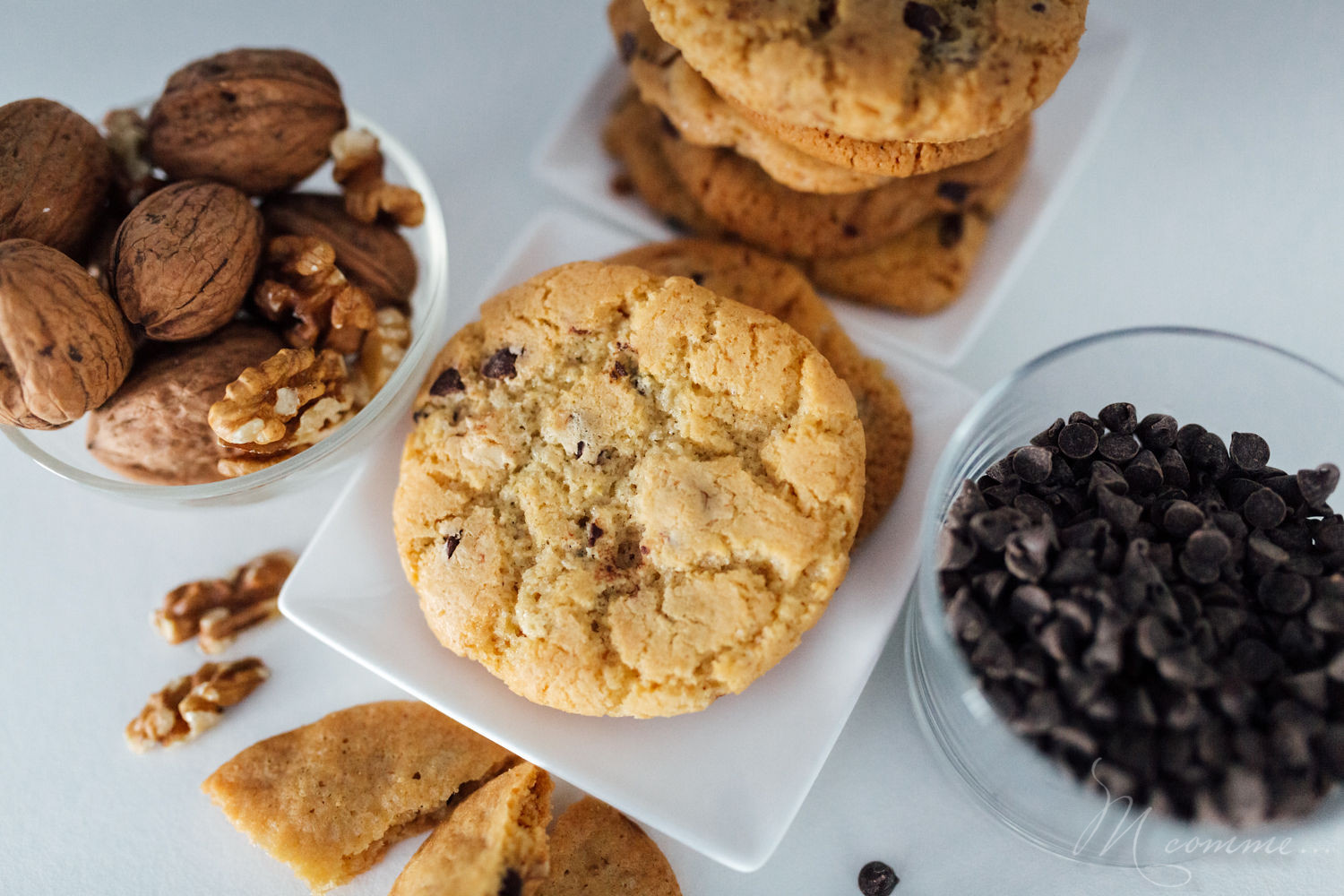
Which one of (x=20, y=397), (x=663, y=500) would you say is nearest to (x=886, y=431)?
(x=663, y=500)

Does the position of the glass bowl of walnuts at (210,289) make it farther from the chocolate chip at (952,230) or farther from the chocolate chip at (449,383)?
the chocolate chip at (952,230)

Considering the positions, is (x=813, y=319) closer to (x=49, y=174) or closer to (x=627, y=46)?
(x=627, y=46)

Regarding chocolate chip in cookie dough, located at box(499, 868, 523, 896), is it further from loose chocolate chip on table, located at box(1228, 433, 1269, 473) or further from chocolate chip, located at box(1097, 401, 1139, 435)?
loose chocolate chip on table, located at box(1228, 433, 1269, 473)

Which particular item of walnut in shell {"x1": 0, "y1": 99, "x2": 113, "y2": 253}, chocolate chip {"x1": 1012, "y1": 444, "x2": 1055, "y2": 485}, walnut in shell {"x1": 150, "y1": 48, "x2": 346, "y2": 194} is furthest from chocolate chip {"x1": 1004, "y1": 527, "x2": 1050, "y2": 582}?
walnut in shell {"x1": 0, "y1": 99, "x2": 113, "y2": 253}

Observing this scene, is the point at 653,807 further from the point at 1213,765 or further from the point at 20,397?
the point at 20,397

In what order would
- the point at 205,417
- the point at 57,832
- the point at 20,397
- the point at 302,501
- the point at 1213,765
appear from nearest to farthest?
the point at 1213,765 < the point at 20,397 < the point at 205,417 < the point at 57,832 < the point at 302,501
